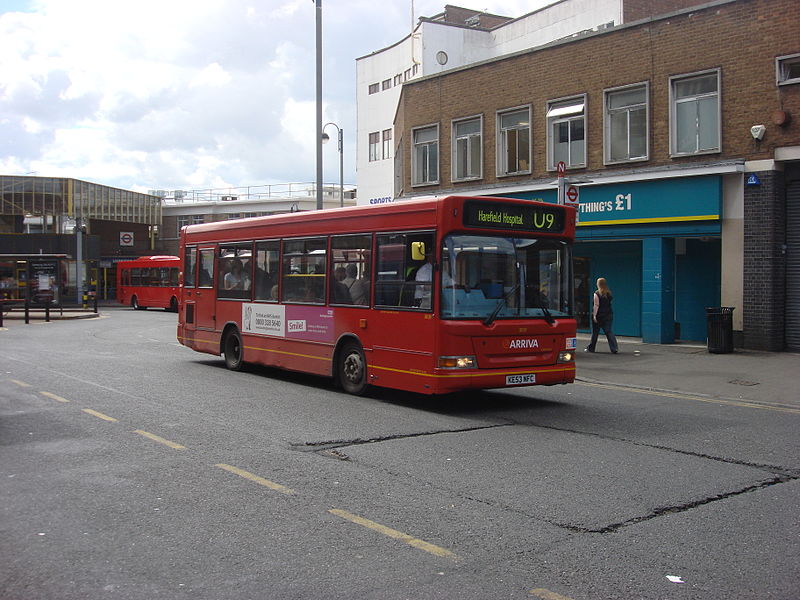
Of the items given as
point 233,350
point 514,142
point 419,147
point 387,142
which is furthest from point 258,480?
point 387,142

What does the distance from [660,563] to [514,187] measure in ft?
65.1

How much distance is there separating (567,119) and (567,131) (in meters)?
0.33

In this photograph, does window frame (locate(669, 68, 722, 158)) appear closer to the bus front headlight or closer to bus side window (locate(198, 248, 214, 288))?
bus side window (locate(198, 248, 214, 288))

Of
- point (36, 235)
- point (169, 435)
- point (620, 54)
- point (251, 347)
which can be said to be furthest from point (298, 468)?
point (36, 235)

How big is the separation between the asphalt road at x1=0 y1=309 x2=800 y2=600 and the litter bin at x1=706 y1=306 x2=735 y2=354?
Answer: 670cm

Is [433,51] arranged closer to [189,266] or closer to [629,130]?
[629,130]

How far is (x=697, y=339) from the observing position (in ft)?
68.6

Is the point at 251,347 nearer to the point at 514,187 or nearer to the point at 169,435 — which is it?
the point at 169,435

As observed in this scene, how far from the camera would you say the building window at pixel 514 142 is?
24.0 metres

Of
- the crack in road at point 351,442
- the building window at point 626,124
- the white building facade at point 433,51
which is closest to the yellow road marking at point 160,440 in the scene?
the crack in road at point 351,442

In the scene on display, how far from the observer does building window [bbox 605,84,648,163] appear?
21141mm

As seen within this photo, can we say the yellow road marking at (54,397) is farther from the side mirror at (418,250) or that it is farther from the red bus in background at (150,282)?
the red bus in background at (150,282)

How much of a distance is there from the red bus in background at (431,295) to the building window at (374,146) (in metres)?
43.6

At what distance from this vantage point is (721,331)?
711 inches
